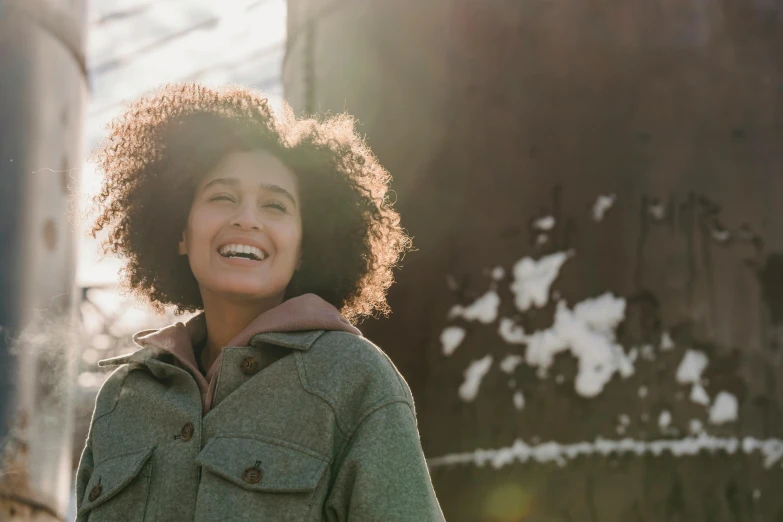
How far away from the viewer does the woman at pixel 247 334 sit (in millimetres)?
1464

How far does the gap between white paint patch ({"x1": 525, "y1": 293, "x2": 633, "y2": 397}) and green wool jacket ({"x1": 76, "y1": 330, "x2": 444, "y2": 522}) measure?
0.88 meters

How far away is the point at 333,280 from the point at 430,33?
97 cm

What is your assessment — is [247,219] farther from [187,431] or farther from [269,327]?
→ [187,431]

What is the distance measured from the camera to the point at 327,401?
59.6 inches

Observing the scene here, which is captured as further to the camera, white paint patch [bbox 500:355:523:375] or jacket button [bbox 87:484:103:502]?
white paint patch [bbox 500:355:523:375]

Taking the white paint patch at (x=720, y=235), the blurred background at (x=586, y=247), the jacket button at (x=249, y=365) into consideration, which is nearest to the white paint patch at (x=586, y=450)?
the blurred background at (x=586, y=247)

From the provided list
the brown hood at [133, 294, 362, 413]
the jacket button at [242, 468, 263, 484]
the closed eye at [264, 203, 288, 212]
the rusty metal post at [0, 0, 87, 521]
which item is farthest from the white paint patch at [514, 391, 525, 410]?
the rusty metal post at [0, 0, 87, 521]

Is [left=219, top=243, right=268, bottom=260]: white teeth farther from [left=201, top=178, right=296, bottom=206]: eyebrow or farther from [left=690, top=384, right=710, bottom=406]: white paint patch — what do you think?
[left=690, top=384, right=710, bottom=406]: white paint patch

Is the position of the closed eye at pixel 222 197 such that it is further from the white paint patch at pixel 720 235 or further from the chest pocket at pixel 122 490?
the white paint patch at pixel 720 235

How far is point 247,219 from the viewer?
1705 millimetres

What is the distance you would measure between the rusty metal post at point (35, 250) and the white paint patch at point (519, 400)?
168 cm

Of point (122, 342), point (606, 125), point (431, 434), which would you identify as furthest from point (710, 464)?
point (122, 342)

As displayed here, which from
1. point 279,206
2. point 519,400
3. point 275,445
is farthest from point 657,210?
point 275,445

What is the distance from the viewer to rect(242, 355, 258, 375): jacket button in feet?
5.22
